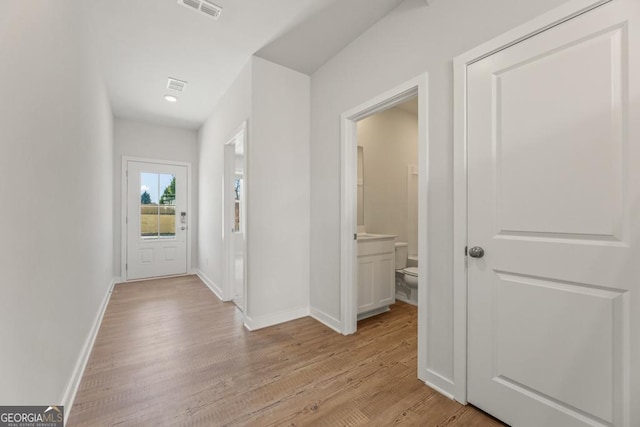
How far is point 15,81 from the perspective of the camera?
1003 mm

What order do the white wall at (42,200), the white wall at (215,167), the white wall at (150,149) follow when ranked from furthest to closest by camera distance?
the white wall at (150,149), the white wall at (215,167), the white wall at (42,200)

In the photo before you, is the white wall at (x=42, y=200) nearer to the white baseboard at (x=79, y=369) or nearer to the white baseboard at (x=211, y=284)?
the white baseboard at (x=79, y=369)

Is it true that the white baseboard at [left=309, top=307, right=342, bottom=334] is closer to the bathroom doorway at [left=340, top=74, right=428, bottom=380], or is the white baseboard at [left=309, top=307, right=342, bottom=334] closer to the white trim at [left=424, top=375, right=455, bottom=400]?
the bathroom doorway at [left=340, top=74, right=428, bottom=380]

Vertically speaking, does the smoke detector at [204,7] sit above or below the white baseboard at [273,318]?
above

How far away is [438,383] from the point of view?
1.72 metres

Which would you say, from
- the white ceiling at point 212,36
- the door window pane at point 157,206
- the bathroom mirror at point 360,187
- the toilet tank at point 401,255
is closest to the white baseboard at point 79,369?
the door window pane at point 157,206

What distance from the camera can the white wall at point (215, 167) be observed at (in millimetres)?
3047

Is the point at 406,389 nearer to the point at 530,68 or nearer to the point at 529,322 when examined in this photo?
the point at 529,322

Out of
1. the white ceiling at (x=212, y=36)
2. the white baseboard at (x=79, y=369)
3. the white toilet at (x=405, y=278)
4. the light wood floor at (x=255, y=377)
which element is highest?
the white ceiling at (x=212, y=36)

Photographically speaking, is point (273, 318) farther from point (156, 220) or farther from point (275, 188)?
point (156, 220)

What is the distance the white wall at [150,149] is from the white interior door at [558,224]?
16.1ft

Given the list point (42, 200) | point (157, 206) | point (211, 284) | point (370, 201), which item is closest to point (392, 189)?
point (370, 201)

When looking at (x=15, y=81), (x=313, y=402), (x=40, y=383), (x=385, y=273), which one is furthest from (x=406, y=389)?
(x=15, y=81)

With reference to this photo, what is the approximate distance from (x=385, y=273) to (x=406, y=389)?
1409 millimetres
